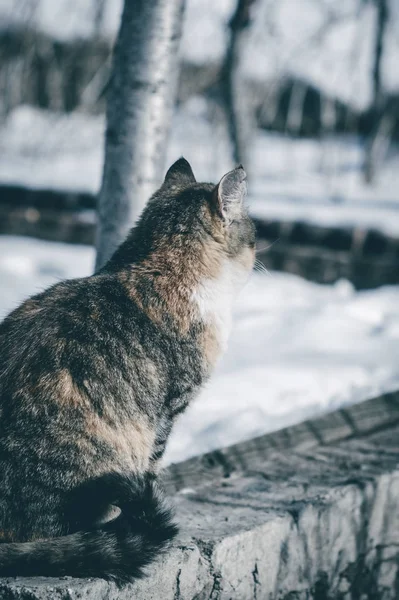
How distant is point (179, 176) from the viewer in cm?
240

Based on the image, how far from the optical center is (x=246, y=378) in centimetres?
310

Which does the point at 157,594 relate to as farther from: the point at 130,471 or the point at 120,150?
the point at 120,150

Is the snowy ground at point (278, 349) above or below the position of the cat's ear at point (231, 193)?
below

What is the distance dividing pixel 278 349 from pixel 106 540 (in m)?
2.15

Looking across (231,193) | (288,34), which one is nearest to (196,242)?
(231,193)

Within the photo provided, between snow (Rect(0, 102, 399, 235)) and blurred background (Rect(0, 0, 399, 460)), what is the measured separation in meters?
0.03

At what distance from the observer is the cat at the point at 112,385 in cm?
164

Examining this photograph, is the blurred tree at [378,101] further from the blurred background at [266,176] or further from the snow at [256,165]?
the snow at [256,165]

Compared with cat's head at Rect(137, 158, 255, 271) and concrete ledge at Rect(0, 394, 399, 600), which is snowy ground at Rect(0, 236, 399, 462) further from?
cat's head at Rect(137, 158, 255, 271)

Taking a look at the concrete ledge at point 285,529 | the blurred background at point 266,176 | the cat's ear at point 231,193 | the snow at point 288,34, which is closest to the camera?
the concrete ledge at point 285,529

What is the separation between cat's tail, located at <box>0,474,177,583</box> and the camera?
5.16 feet

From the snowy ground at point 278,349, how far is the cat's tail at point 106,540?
0.69 m

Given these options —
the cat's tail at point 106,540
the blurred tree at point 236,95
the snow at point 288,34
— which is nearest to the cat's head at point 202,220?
the cat's tail at point 106,540

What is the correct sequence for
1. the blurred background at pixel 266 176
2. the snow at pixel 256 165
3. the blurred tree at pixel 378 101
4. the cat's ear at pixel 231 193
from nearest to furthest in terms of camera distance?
the cat's ear at pixel 231 193 < the blurred background at pixel 266 176 < the snow at pixel 256 165 < the blurred tree at pixel 378 101
